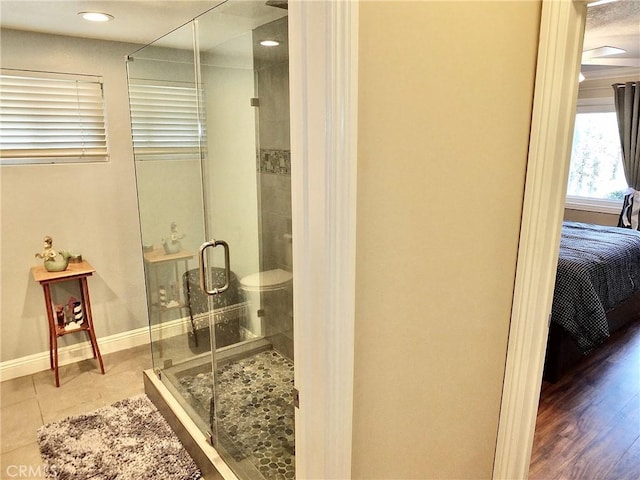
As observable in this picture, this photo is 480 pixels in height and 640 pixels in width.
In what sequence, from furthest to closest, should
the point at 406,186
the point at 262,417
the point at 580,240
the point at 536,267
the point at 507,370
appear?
1. the point at 580,240
2. the point at 262,417
3. the point at 507,370
4. the point at 536,267
5. the point at 406,186

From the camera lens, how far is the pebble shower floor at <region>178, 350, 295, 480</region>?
1.94 m

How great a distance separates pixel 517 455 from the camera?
1528 mm

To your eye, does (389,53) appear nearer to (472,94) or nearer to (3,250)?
(472,94)

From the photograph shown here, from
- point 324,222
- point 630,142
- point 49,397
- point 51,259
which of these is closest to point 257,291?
point 51,259

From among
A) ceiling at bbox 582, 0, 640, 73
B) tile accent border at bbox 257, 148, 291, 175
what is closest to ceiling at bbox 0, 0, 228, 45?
tile accent border at bbox 257, 148, 291, 175

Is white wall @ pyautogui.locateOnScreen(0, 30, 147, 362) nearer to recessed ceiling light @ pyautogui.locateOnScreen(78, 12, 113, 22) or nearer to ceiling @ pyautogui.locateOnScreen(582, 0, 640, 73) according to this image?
recessed ceiling light @ pyautogui.locateOnScreen(78, 12, 113, 22)

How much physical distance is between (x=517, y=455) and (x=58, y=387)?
283 cm

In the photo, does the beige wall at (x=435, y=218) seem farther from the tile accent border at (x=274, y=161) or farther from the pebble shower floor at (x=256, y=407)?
the tile accent border at (x=274, y=161)

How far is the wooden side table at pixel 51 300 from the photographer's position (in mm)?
2752

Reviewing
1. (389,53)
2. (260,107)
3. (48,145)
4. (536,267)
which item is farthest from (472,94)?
(48,145)

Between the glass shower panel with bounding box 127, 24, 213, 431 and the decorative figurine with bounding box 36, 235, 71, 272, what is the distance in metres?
0.51

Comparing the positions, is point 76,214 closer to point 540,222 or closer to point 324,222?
point 324,222

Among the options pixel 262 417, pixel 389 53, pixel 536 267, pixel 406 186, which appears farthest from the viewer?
pixel 262 417
